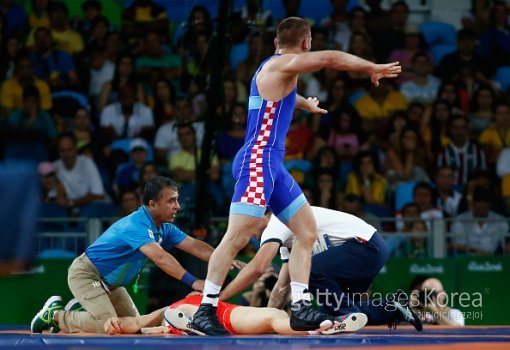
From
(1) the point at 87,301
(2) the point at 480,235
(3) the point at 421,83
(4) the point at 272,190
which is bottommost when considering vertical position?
(1) the point at 87,301

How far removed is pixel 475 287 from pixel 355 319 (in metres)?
3.63

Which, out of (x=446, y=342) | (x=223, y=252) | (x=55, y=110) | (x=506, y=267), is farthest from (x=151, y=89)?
(x=446, y=342)

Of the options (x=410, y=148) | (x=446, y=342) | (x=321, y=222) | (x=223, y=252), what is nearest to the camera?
(x=446, y=342)

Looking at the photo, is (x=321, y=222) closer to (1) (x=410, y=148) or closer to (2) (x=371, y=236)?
(2) (x=371, y=236)

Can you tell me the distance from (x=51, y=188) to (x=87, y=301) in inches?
146

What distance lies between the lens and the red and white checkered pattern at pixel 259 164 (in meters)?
6.59

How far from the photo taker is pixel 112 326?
289 inches

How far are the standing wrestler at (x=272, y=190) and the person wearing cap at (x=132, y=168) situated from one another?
4633mm

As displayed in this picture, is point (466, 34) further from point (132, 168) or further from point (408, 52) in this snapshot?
point (132, 168)

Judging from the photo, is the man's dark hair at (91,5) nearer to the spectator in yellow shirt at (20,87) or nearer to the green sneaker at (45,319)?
the spectator in yellow shirt at (20,87)

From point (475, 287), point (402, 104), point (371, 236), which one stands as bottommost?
point (475, 287)

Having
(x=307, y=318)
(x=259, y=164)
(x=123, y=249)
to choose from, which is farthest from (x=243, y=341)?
(x=123, y=249)

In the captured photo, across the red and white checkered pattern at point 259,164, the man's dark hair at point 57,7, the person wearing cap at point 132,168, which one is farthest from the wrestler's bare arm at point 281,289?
the man's dark hair at point 57,7

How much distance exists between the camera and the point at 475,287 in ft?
32.8
